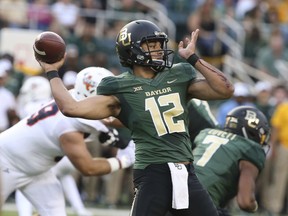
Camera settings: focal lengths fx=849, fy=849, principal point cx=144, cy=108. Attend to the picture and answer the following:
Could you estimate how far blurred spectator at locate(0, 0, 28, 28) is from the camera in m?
14.0

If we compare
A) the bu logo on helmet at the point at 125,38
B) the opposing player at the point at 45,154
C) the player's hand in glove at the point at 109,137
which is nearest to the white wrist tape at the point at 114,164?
the opposing player at the point at 45,154

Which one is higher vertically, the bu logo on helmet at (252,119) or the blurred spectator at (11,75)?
the bu logo on helmet at (252,119)

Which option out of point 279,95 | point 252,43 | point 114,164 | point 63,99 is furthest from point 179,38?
point 63,99

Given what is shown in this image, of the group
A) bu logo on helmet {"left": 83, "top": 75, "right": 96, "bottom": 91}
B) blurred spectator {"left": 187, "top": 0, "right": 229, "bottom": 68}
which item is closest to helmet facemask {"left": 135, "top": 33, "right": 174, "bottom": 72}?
bu logo on helmet {"left": 83, "top": 75, "right": 96, "bottom": 91}

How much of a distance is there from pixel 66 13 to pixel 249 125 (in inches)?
308

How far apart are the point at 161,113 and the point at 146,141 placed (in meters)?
0.21

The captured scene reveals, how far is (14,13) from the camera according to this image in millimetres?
14047

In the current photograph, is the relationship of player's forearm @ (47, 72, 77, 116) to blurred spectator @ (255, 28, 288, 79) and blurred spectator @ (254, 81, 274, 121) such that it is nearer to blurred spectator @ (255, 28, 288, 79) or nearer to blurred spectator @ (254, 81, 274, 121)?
blurred spectator @ (254, 81, 274, 121)

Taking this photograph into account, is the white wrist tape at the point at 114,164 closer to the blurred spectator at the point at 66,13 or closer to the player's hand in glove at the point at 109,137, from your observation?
the player's hand in glove at the point at 109,137

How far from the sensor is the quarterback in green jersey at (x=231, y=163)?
6.42 m

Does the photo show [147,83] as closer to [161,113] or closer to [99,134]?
[161,113]

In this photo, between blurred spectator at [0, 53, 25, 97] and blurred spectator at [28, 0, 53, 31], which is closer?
blurred spectator at [0, 53, 25, 97]

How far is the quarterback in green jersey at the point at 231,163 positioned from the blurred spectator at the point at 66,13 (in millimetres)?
7679

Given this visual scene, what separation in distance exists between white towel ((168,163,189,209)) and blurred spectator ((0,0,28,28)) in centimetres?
898
